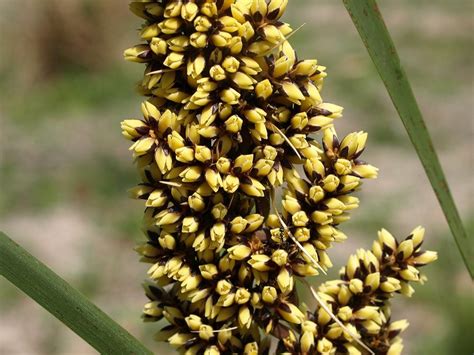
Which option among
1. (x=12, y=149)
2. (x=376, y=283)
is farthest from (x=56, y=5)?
(x=376, y=283)

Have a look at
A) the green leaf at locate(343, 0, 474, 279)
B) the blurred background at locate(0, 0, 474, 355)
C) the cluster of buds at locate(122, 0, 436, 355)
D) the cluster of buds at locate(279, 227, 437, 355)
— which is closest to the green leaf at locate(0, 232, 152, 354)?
the cluster of buds at locate(122, 0, 436, 355)

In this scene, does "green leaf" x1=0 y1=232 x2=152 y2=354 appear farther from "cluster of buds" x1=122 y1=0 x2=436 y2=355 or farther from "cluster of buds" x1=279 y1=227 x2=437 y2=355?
"cluster of buds" x1=279 y1=227 x2=437 y2=355

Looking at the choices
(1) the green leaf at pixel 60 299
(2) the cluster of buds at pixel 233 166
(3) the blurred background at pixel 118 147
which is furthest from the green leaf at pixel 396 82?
(3) the blurred background at pixel 118 147

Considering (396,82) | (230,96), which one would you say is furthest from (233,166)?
(396,82)

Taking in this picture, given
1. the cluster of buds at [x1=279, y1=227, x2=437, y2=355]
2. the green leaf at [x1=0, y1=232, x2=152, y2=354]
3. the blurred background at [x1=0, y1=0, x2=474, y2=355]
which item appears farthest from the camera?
Answer: the blurred background at [x1=0, y1=0, x2=474, y2=355]

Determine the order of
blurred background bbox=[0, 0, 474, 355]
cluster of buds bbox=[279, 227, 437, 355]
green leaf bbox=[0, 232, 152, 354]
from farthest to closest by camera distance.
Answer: blurred background bbox=[0, 0, 474, 355] < cluster of buds bbox=[279, 227, 437, 355] < green leaf bbox=[0, 232, 152, 354]

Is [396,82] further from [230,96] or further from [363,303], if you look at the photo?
[363,303]

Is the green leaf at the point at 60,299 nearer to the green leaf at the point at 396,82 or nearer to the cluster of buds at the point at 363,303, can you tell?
the cluster of buds at the point at 363,303
